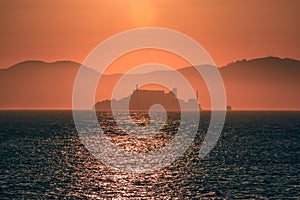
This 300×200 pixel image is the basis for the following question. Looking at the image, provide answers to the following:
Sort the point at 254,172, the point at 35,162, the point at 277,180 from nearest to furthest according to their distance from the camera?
1. the point at 277,180
2. the point at 254,172
3. the point at 35,162

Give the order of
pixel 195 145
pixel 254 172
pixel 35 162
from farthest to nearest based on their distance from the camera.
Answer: pixel 195 145 < pixel 35 162 < pixel 254 172

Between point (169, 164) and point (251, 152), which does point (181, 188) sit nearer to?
point (169, 164)

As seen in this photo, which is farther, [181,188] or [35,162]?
[35,162]

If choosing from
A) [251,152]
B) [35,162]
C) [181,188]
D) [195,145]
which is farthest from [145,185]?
[195,145]

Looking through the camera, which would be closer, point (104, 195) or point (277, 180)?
point (104, 195)

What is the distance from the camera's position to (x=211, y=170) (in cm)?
10375

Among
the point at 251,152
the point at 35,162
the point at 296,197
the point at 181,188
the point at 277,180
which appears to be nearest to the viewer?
the point at 296,197

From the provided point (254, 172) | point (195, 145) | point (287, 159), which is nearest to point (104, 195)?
point (254, 172)

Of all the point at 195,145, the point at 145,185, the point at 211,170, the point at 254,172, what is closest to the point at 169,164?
the point at 211,170

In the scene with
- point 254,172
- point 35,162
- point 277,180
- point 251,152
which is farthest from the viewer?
point 251,152

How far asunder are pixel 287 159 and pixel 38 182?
61.9 m

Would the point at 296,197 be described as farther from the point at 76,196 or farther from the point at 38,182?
the point at 38,182

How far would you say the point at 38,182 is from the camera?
86.4m

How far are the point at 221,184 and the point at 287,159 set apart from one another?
3923 cm
